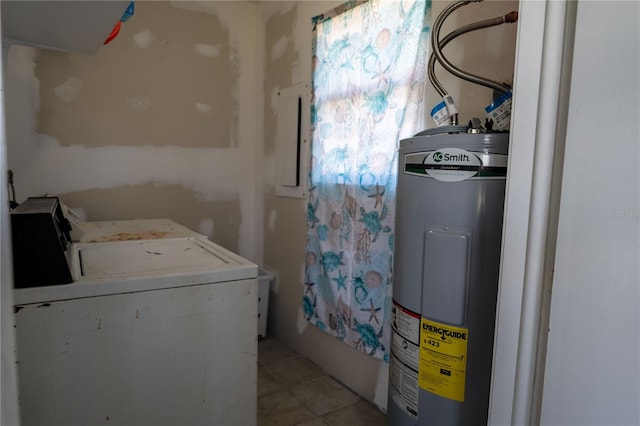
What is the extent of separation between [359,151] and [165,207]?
4.74 feet

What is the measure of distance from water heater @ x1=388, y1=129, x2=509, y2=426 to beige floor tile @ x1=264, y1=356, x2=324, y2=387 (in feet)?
4.02

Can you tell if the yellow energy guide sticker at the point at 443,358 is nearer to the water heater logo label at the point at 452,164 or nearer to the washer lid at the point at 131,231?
the water heater logo label at the point at 452,164

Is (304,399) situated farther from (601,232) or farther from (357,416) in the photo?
(601,232)

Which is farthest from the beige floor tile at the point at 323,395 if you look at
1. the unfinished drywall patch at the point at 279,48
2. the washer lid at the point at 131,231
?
the unfinished drywall patch at the point at 279,48

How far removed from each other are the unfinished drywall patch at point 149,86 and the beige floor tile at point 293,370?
156cm

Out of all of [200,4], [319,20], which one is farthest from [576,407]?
[200,4]

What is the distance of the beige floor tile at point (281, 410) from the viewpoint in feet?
6.22

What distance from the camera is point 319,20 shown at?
220 cm

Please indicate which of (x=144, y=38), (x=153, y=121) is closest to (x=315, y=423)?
(x=153, y=121)

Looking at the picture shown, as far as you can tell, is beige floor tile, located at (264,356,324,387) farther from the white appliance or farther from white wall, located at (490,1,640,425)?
white wall, located at (490,1,640,425)

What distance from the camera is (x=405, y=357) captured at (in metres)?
1.16

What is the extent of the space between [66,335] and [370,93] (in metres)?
1.55

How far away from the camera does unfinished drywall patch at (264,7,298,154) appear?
8.29 ft

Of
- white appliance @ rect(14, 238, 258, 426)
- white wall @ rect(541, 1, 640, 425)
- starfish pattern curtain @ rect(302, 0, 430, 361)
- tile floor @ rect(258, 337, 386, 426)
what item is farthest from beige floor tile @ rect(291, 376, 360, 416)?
white wall @ rect(541, 1, 640, 425)
